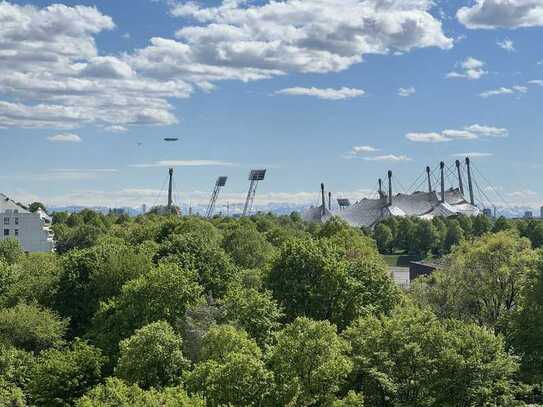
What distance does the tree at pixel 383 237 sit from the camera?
181 meters

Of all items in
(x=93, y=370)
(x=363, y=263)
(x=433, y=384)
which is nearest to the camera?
(x=433, y=384)

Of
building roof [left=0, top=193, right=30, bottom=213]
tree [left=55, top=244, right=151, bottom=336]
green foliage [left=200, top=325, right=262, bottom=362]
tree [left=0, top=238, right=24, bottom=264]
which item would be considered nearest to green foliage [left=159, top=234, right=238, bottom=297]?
tree [left=55, top=244, right=151, bottom=336]

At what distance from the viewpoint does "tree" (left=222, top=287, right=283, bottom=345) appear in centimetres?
4438

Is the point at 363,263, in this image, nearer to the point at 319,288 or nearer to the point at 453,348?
the point at 319,288

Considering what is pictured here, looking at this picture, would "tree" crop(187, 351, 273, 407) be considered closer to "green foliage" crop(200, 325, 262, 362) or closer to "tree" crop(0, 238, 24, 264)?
"green foliage" crop(200, 325, 262, 362)

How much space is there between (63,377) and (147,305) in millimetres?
8977

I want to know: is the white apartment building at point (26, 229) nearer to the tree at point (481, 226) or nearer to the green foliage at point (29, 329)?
the green foliage at point (29, 329)

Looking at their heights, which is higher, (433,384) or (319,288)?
(319,288)

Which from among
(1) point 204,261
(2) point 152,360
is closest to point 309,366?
(2) point 152,360

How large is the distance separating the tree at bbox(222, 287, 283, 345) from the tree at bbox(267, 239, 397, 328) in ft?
20.7

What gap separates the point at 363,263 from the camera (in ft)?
187

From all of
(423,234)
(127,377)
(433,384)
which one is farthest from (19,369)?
(423,234)

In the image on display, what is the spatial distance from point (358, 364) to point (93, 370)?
16.4 metres

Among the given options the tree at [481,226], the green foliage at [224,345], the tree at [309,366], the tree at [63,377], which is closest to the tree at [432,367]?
the tree at [309,366]
